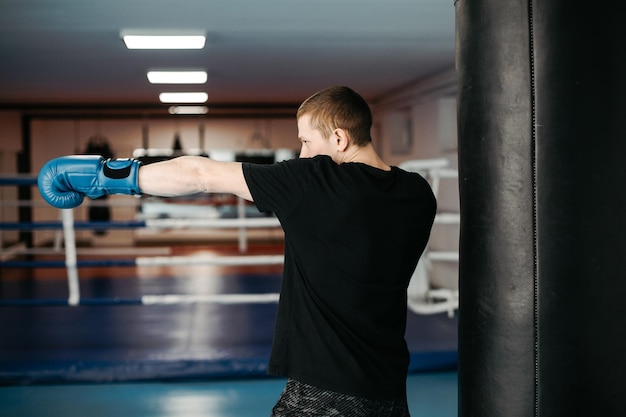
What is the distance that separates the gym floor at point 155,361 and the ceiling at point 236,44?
67.0 inches

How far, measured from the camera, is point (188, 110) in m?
9.75

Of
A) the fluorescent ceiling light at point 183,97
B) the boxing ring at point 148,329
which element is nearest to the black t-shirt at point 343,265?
the boxing ring at point 148,329

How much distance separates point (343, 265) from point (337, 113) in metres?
0.32

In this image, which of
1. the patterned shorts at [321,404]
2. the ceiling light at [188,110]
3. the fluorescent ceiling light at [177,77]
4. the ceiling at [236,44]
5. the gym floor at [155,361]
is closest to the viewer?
the patterned shorts at [321,404]

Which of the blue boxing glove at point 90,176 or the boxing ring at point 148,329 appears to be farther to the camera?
the boxing ring at point 148,329

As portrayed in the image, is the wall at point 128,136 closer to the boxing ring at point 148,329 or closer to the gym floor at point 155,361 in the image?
the boxing ring at point 148,329

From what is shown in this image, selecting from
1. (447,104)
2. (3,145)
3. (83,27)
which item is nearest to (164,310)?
(83,27)

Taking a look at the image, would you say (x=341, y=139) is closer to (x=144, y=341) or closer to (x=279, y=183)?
(x=279, y=183)

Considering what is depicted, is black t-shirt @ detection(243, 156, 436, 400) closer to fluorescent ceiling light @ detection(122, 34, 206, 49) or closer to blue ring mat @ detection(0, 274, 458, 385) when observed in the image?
blue ring mat @ detection(0, 274, 458, 385)

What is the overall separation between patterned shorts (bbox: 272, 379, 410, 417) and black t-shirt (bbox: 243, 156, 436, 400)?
0.02 metres

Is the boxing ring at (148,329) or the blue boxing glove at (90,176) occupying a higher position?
the blue boxing glove at (90,176)

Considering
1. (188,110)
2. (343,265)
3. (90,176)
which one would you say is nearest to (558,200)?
(343,265)

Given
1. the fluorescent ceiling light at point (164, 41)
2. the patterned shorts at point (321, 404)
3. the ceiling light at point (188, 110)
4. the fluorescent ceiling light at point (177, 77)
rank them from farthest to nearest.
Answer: the ceiling light at point (188, 110), the fluorescent ceiling light at point (177, 77), the fluorescent ceiling light at point (164, 41), the patterned shorts at point (321, 404)

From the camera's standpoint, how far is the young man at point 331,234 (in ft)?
4.18
